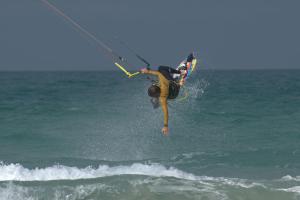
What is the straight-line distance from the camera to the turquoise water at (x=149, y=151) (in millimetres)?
16906

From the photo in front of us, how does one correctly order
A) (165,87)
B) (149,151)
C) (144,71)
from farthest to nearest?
(149,151) < (165,87) < (144,71)

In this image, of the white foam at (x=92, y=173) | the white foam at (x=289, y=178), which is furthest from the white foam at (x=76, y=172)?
the white foam at (x=289, y=178)

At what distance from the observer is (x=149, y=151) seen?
25.2 m

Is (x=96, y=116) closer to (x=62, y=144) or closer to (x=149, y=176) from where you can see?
(x=62, y=144)

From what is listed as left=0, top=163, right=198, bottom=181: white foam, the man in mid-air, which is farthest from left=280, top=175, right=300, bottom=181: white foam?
the man in mid-air

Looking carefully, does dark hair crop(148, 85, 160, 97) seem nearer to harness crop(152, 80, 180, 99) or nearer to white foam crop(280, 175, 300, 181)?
harness crop(152, 80, 180, 99)

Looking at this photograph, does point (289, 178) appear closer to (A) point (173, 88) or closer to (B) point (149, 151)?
(A) point (173, 88)

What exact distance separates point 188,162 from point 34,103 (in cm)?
2420

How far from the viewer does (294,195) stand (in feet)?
53.9

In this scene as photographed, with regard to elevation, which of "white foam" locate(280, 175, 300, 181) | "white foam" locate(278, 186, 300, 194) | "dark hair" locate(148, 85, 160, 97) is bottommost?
"white foam" locate(278, 186, 300, 194)

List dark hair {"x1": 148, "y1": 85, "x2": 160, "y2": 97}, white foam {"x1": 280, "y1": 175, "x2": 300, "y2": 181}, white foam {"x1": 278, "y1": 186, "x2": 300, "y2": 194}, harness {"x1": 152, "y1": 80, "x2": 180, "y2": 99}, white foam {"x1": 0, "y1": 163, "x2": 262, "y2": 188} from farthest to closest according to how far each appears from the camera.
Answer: white foam {"x1": 280, "y1": 175, "x2": 300, "y2": 181} → white foam {"x1": 0, "y1": 163, "x2": 262, "y2": 188} → white foam {"x1": 278, "y1": 186, "x2": 300, "y2": 194} → harness {"x1": 152, "y1": 80, "x2": 180, "y2": 99} → dark hair {"x1": 148, "y1": 85, "x2": 160, "y2": 97}

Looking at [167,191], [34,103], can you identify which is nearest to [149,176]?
[167,191]

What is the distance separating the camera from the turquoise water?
666 inches

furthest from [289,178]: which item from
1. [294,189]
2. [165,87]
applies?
[165,87]
